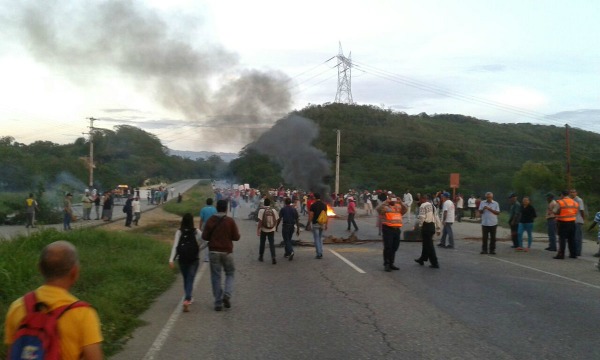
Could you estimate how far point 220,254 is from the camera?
8.79 metres

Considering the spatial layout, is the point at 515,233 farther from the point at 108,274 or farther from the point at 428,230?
the point at 108,274

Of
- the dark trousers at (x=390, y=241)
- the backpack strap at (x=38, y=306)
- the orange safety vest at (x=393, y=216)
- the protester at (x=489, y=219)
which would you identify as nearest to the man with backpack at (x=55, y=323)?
the backpack strap at (x=38, y=306)

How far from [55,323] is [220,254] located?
19.5 feet

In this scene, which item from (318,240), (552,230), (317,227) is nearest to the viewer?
(318,240)

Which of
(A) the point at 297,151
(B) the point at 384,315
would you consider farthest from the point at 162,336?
(A) the point at 297,151

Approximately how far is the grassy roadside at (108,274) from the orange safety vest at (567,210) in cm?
930

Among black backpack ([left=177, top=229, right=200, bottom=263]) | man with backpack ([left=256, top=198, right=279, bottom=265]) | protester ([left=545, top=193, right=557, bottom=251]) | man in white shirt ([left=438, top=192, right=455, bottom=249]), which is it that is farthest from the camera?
man in white shirt ([left=438, top=192, right=455, bottom=249])

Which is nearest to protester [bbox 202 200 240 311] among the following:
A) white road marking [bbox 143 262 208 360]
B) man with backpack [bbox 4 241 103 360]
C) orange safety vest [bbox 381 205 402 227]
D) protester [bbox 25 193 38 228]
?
white road marking [bbox 143 262 208 360]

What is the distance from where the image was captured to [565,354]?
20.1 feet

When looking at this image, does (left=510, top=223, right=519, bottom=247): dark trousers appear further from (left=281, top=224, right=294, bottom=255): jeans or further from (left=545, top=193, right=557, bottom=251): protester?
(left=281, top=224, right=294, bottom=255): jeans

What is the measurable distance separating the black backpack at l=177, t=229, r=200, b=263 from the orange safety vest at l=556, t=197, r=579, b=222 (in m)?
9.81


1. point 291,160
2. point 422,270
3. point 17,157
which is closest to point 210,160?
point 17,157

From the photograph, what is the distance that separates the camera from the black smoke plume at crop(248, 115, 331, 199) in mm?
33156

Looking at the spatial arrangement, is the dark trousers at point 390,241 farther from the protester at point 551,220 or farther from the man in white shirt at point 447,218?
the protester at point 551,220
